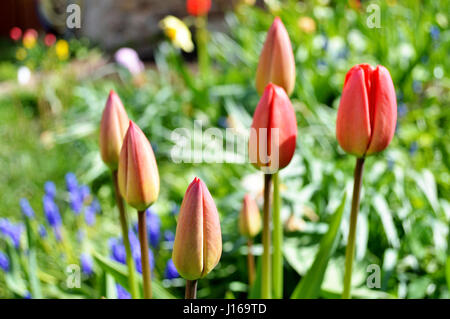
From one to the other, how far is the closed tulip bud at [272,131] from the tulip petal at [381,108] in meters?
0.13

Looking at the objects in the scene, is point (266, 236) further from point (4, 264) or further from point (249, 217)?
point (4, 264)

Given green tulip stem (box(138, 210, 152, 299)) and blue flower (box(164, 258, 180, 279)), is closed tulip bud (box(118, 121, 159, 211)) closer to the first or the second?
green tulip stem (box(138, 210, 152, 299))

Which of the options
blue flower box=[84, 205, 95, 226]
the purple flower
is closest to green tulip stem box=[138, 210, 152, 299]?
blue flower box=[84, 205, 95, 226]

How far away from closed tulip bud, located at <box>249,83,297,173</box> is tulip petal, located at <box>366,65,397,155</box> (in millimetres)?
130

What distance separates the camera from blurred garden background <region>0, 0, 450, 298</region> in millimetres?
1797

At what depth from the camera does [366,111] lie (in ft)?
2.85

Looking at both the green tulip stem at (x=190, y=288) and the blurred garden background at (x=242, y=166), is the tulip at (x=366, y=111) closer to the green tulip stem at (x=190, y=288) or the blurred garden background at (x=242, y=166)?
the green tulip stem at (x=190, y=288)

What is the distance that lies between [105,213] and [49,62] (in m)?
2.44

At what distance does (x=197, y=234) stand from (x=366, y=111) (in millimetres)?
337

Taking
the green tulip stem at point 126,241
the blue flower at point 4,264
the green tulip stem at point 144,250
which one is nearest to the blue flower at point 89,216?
the blue flower at point 4,264

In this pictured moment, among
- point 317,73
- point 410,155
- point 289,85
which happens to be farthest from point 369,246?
point 317,73

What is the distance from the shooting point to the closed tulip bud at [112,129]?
0.97 metres

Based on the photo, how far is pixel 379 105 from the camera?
0.88 m

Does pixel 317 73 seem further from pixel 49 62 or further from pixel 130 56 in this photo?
pixel 49 62
